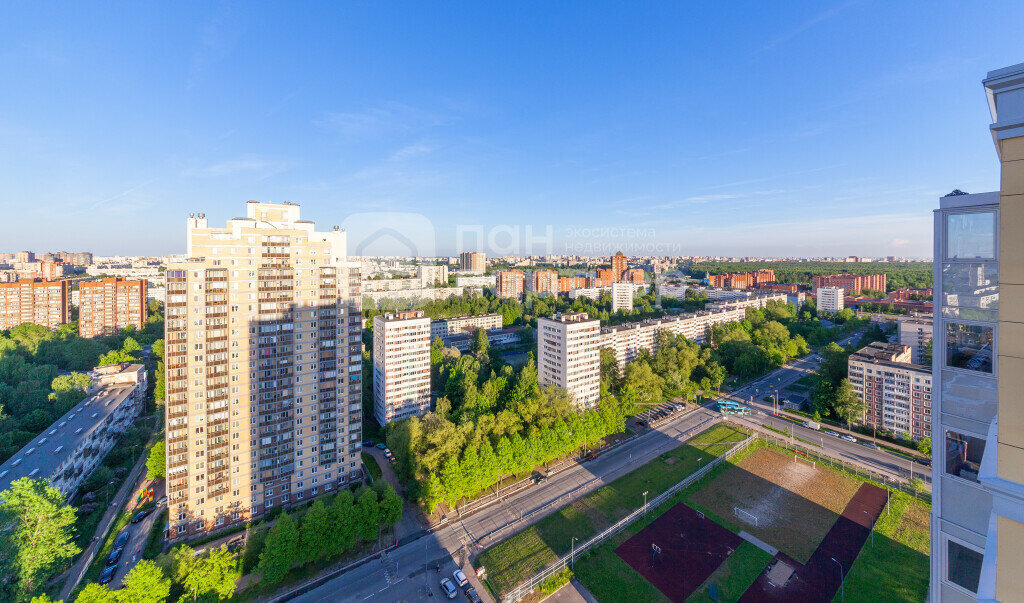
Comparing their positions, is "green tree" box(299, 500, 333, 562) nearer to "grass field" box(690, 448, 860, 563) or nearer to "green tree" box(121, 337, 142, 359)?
"grass field" box(690, 448, 860, 563)

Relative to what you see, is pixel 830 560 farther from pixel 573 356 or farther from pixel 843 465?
pixel 573 356

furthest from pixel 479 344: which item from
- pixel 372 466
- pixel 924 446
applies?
pixel 924 446

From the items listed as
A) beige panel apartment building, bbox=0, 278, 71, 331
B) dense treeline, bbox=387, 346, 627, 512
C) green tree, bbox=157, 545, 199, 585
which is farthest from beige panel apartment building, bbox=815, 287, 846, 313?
beige panel apartment building, bbox=0, 278, 71, 331

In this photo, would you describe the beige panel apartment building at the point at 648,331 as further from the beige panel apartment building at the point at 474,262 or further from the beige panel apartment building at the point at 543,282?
the beige panel apartment building at the point at 474,262

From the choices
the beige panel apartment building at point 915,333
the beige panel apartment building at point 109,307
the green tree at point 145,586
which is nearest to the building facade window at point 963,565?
the green tree at point 145,586

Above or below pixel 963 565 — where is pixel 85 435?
below

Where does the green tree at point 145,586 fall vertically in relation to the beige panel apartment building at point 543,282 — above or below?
below
